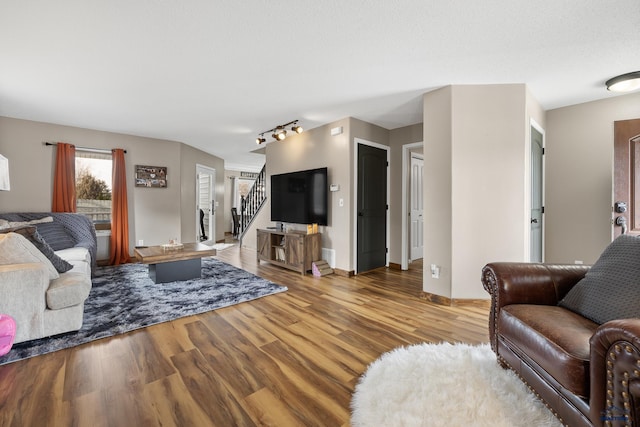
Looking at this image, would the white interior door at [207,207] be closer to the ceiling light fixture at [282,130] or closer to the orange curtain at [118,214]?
the orange curtain at [118,214]

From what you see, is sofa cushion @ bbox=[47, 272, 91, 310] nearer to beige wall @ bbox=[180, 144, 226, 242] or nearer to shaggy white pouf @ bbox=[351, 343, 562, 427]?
shaggy white pouf @ bbox=[351, 343, 562, 427]

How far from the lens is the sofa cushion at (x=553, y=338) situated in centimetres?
108

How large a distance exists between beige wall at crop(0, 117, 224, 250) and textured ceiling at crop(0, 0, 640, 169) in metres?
0.70

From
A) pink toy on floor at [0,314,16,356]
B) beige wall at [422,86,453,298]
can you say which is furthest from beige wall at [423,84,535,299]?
pink toy on floor at [0,314,16,356]

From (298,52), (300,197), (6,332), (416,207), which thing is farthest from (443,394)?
(416,207)

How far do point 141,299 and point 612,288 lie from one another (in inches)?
154

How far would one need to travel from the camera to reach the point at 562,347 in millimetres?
1147

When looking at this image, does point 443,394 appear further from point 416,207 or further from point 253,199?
point 253,199

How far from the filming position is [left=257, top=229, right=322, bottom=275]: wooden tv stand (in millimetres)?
4199

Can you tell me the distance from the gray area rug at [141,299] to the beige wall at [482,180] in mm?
2181

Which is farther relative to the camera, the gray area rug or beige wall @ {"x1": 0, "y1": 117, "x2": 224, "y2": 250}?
beige wall @ {"x1": 0, "y1": 117, "x2": 224, "y2": 250}

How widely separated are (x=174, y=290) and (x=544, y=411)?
3.51 metres

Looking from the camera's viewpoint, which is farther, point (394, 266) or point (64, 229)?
point (394, 266)

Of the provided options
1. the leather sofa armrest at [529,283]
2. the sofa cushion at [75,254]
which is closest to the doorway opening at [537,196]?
the leather sofa armrest at [529,283]
